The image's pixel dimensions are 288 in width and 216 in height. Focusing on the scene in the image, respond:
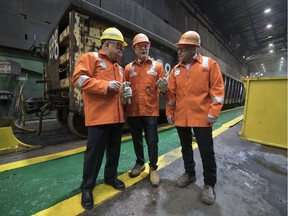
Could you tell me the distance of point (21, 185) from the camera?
191 centimetres

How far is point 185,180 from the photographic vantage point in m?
1.97

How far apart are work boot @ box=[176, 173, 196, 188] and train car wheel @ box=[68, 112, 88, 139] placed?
2.28 meters

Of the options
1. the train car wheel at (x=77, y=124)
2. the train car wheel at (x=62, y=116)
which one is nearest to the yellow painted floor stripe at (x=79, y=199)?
the train car wheel at (x=77, y=124)

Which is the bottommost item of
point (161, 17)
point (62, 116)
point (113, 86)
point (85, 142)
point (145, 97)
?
point (85, 142)

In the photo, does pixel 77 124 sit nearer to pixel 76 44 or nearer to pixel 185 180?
pixel 76 44

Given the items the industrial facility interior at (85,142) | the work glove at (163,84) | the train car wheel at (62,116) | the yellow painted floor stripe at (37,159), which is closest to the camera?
the industrial facility interior at (85,142)

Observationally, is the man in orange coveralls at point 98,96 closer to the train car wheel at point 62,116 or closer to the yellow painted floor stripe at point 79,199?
the yellow painted floor stripe at point 79,199

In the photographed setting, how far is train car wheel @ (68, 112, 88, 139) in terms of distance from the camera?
3.25 meters

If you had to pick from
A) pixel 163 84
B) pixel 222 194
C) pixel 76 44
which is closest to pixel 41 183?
pixel 163 84

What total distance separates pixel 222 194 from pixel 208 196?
25 cm

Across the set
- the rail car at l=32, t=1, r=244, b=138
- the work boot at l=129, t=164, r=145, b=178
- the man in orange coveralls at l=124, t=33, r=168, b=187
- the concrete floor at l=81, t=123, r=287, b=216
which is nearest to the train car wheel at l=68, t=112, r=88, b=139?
the rail car at l=32, t=1, r=244, b=138

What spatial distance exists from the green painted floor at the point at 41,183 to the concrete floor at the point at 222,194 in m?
0.47

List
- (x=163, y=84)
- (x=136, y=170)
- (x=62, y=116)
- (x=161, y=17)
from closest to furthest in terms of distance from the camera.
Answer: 1. (x=163, y=84)
2. (x=136, y=170)
3. (x=62, y=116)
4. (x=161, y=17)

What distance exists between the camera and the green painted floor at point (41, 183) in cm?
159
